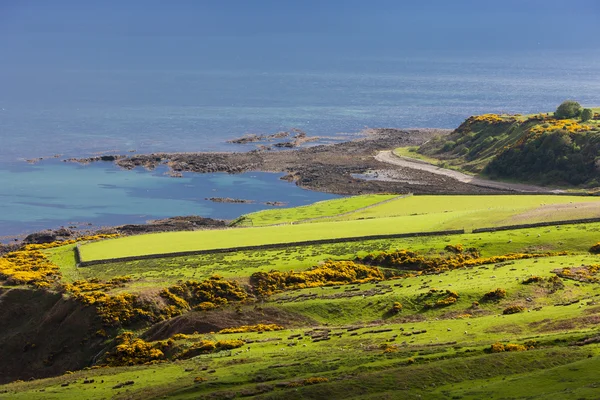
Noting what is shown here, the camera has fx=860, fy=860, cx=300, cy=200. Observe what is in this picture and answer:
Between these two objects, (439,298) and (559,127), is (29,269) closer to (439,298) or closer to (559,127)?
(439,298)

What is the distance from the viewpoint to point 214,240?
77.6 m

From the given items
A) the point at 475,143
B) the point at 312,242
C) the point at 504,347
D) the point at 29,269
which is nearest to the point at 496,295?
the point at 504,347

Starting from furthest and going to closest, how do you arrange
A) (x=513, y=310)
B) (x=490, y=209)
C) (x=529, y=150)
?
(x=529, y=150) < (x=490, y=209) < (x=513, y=310)

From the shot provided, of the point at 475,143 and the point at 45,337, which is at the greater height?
the point at 475,143

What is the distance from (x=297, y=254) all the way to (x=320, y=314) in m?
13.6

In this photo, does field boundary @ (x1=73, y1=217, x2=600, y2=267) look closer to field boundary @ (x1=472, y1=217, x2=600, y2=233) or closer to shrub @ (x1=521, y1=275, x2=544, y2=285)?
field boundary @ (x1=472, y1=217, x2=600, y2=233)

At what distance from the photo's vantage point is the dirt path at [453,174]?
123188 mm

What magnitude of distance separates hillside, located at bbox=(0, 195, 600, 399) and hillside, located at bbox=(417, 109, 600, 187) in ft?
141

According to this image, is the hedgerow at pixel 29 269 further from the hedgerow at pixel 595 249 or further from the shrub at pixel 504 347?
the hedgerow at pixel 595 249

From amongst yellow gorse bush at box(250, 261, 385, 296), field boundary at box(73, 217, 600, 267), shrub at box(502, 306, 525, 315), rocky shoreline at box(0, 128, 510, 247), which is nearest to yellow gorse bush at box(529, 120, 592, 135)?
rocky shoreline at box(0, 128, 510, 247)

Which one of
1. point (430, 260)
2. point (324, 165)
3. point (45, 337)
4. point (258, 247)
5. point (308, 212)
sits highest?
point (324, 165)

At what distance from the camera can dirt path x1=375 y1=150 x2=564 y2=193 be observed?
123188 millimetres

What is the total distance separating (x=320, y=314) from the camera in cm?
5878

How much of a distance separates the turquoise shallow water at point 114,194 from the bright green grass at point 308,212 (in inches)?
393
